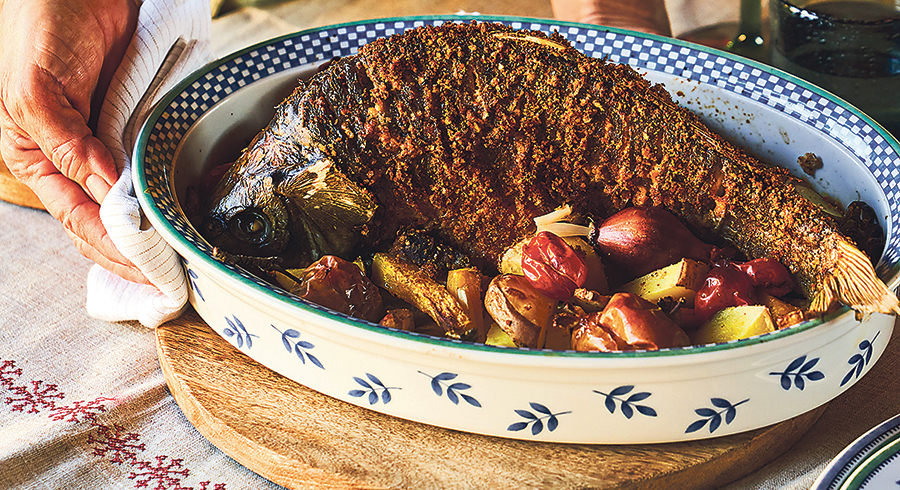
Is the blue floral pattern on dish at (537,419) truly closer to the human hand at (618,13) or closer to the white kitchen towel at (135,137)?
the white kitchen towel at (135,137)

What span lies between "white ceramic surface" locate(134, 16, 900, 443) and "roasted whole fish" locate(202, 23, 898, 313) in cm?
16

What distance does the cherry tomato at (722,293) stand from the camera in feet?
4.01

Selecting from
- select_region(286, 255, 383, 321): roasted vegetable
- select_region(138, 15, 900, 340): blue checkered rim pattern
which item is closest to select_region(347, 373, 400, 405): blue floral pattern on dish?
select_region(286, 255, 383, 321): roasted vegetable

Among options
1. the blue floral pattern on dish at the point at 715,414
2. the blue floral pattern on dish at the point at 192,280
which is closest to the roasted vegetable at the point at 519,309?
the blue floral pattern on dish at the point at 715,414

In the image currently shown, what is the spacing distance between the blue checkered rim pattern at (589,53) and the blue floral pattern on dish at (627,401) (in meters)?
0.57

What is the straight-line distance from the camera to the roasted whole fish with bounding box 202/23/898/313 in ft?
4.24

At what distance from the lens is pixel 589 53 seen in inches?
70.8

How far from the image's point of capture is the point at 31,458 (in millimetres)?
1277

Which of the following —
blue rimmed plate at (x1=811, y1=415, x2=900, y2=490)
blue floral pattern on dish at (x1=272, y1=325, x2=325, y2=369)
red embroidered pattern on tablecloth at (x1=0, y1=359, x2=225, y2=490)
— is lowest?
red embroidered pattern on tablecloth at (x1=0, y1=359, x2=225, y2=490)

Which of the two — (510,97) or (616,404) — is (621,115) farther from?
(616,404)

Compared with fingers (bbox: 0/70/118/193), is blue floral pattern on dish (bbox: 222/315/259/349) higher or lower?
lower

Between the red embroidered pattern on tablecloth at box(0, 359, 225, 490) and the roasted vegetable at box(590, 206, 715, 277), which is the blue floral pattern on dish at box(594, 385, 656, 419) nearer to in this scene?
the roasted vegetable at box(590, 206, 715, 277)

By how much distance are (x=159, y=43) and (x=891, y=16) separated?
1.81 meters

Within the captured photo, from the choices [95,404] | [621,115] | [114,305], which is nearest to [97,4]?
[114,305]
